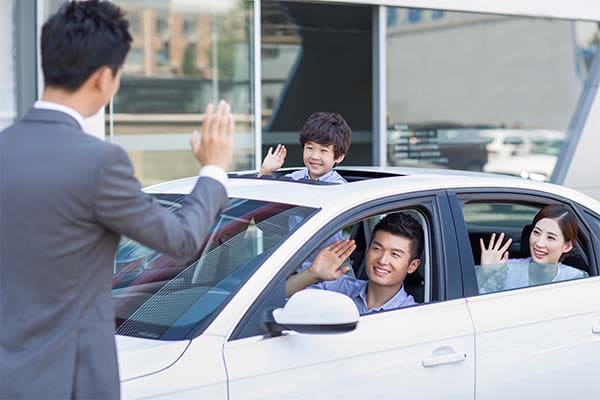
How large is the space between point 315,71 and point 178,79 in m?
1.97

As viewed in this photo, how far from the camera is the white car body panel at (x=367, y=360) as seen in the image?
312 cm

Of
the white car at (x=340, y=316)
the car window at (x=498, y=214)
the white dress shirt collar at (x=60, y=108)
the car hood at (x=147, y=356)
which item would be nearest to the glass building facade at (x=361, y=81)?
the car window at (x=498, y=214)

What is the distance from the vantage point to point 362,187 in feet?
12.2

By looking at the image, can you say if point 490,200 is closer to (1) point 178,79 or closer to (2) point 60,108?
(2) point 60,108

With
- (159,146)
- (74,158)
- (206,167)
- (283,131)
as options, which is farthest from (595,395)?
(283,131)

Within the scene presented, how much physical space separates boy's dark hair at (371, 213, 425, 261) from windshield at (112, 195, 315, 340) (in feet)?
1.69

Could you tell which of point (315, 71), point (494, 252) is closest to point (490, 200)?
point (494, 252)

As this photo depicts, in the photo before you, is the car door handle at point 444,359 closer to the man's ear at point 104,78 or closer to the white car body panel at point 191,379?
the white car body panel at point 191,379

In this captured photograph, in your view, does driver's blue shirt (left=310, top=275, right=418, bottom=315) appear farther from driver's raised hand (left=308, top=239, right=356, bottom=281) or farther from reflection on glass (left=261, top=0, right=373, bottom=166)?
reflection on glass (left=261, top=0, right=373, bottom=166)

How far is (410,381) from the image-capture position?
3.43m

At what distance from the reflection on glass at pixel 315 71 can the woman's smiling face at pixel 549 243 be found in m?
9.37

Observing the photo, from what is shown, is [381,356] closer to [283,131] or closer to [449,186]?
[449,186]

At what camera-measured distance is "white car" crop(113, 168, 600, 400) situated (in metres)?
3.09

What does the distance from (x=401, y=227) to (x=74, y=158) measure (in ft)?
6.00
